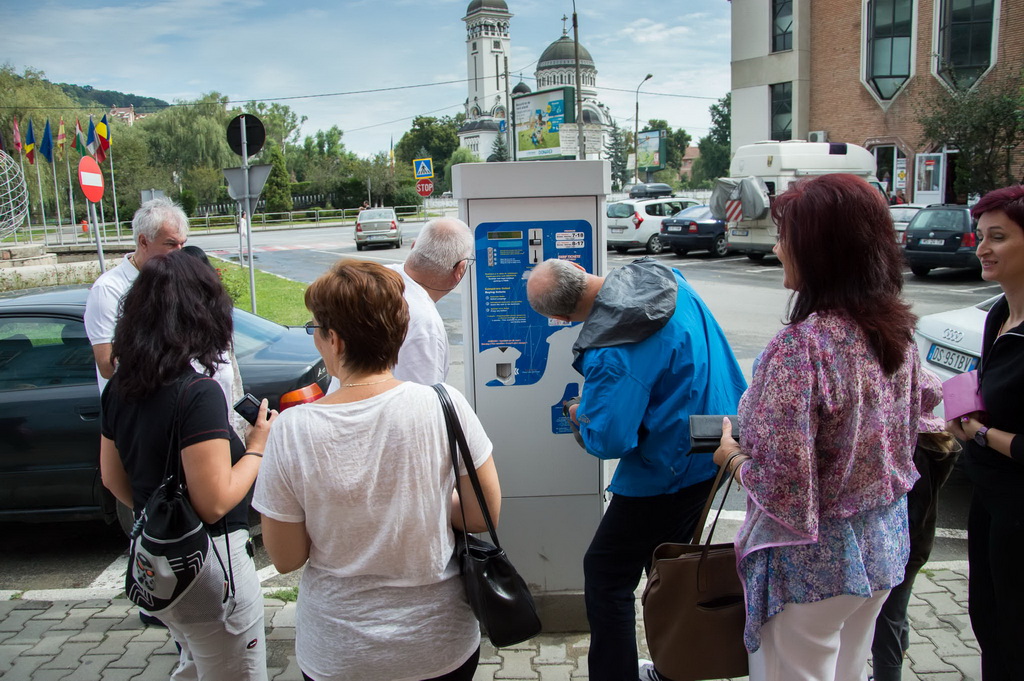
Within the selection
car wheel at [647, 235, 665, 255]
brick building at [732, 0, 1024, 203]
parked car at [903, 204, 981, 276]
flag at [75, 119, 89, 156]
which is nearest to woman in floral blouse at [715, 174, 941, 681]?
parked car at [903, 204, 981, 276]

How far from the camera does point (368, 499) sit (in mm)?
1771

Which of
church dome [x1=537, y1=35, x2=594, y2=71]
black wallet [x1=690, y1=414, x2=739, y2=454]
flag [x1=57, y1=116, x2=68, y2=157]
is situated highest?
church dome [x1=537, y1=35, x2=594, y2=71]

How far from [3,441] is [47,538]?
0.85 meters

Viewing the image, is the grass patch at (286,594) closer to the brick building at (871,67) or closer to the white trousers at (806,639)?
the white trousers at (806,639)

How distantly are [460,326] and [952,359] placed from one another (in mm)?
7706

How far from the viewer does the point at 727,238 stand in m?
20.7

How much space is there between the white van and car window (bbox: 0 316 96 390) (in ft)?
56.2

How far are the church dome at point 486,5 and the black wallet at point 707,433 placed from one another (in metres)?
123

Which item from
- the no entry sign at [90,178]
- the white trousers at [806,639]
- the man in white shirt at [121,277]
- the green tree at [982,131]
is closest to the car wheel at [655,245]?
the green tree at [982,131]

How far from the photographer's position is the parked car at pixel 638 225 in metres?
22.8

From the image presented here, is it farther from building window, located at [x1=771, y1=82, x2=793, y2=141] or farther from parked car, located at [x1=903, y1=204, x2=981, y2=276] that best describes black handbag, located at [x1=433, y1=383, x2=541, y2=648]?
building window, located at [x1=771, y1=82, x2=793, y2=141]

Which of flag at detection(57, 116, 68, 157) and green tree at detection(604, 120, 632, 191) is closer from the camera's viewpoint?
flag at detection(57, 116, 68, 157)

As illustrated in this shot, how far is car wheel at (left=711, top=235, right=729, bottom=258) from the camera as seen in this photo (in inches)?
846

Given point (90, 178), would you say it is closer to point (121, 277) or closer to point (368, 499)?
point (121, 277)
